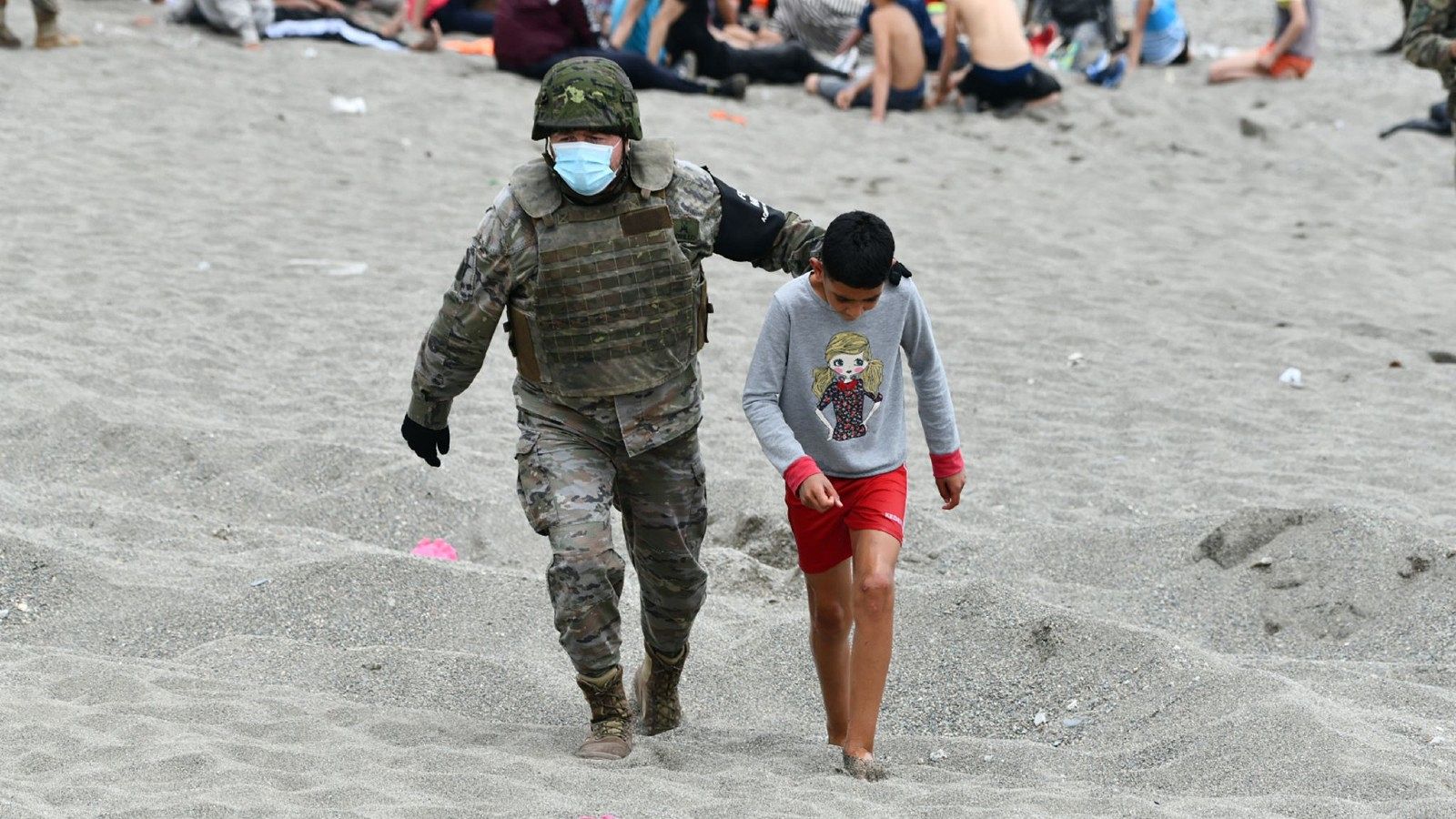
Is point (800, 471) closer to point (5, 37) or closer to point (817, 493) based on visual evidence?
point (817, 493)

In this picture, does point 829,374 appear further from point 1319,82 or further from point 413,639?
point 1319,82

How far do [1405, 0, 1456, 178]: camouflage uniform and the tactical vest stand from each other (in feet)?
16.1

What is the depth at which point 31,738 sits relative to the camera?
3.79m

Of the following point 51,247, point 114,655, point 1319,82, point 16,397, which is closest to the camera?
point 114,655

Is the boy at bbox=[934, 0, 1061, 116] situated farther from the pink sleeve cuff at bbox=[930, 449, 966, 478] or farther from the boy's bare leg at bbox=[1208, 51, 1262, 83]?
the pink sleeve cuff at bbox=[930, 449, 966, 478]

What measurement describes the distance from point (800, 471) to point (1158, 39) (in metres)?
12.4

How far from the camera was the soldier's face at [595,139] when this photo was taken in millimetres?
3812

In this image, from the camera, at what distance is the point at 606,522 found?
3.91 m

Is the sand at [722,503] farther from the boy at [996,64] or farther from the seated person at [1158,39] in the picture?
the seated person at [1158,39]

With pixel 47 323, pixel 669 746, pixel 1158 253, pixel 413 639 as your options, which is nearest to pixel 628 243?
pixel 669 746

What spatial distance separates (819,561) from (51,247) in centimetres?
575

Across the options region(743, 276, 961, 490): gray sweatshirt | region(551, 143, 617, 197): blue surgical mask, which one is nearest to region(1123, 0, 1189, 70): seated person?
region(743, 276, 961, 490): gray sweatshirt

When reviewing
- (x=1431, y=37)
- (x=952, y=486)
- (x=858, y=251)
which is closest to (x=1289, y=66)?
(x=1431, y=37)

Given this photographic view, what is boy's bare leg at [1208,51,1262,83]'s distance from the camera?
14.2 metres
